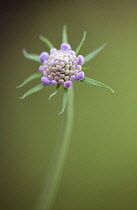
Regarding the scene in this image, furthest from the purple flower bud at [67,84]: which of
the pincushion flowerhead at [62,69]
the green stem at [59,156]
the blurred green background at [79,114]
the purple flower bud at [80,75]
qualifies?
the blurred green background at [79,114]

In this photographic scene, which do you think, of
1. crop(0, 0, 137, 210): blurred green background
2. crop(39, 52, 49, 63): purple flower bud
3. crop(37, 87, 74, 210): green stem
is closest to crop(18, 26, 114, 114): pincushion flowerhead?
crop(39, 52, 49, 63): purple flower bud

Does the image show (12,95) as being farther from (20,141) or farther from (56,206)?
(56,206)

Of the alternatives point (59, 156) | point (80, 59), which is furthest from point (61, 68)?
point (59, 156)

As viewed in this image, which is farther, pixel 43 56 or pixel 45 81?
pixel 43 56

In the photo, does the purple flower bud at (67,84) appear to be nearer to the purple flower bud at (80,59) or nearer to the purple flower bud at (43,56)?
the purple flower bud at (80,59)

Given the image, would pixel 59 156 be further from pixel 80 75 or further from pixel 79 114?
pixel 79 114

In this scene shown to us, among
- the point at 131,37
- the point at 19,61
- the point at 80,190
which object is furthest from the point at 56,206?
the point at 131,37
